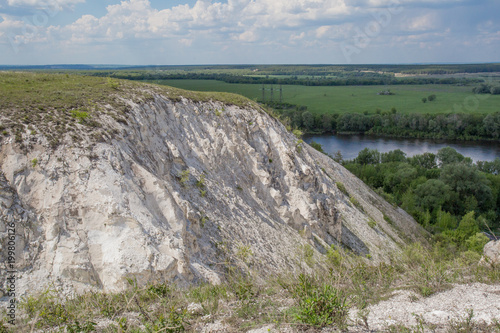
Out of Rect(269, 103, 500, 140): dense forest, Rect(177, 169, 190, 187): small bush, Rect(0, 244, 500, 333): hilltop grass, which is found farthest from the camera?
Rect(269, 103, 500, 140): dense forest

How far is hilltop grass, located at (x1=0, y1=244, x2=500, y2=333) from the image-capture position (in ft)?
17.9

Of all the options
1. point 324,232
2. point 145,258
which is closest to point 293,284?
point 145,258

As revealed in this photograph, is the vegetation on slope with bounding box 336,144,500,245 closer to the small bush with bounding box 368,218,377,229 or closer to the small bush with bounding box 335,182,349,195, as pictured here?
the small bush with bounding box 368,218,377,229

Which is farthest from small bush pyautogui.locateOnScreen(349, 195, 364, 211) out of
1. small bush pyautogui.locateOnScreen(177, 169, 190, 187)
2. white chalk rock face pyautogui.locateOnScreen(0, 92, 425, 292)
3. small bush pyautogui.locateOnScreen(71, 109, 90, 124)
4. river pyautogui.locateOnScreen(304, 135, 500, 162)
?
river pyautogui.locateOnScreen(304, 135, 500, 162)

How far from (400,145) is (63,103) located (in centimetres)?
6179

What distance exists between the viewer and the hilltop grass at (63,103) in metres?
10.1

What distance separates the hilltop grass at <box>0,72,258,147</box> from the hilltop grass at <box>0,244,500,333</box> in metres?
4.92

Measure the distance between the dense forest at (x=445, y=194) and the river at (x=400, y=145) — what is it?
43.1 ft

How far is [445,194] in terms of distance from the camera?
34219mm

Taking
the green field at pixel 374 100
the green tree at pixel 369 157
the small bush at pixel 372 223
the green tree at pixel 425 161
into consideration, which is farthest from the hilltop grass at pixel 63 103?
the green field at pixel 374 100

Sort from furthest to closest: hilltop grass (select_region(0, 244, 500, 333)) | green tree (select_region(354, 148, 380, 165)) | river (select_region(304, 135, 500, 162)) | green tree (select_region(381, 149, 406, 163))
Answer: river (select_region(304, 135, 500, 162)) → green tree (select_region(354, 148, 380, 165)) → green tree (select_region(381, 149, 406, 163)) → hilltop grass (select_region(0, 244, 500, 333))

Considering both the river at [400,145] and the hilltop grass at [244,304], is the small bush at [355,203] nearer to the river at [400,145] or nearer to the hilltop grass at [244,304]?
the hilltop grass at [244,304]

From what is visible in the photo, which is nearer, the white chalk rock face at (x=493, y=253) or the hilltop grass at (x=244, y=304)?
the hilltop grass at (x=244, y=304)

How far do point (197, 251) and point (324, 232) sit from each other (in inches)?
309
